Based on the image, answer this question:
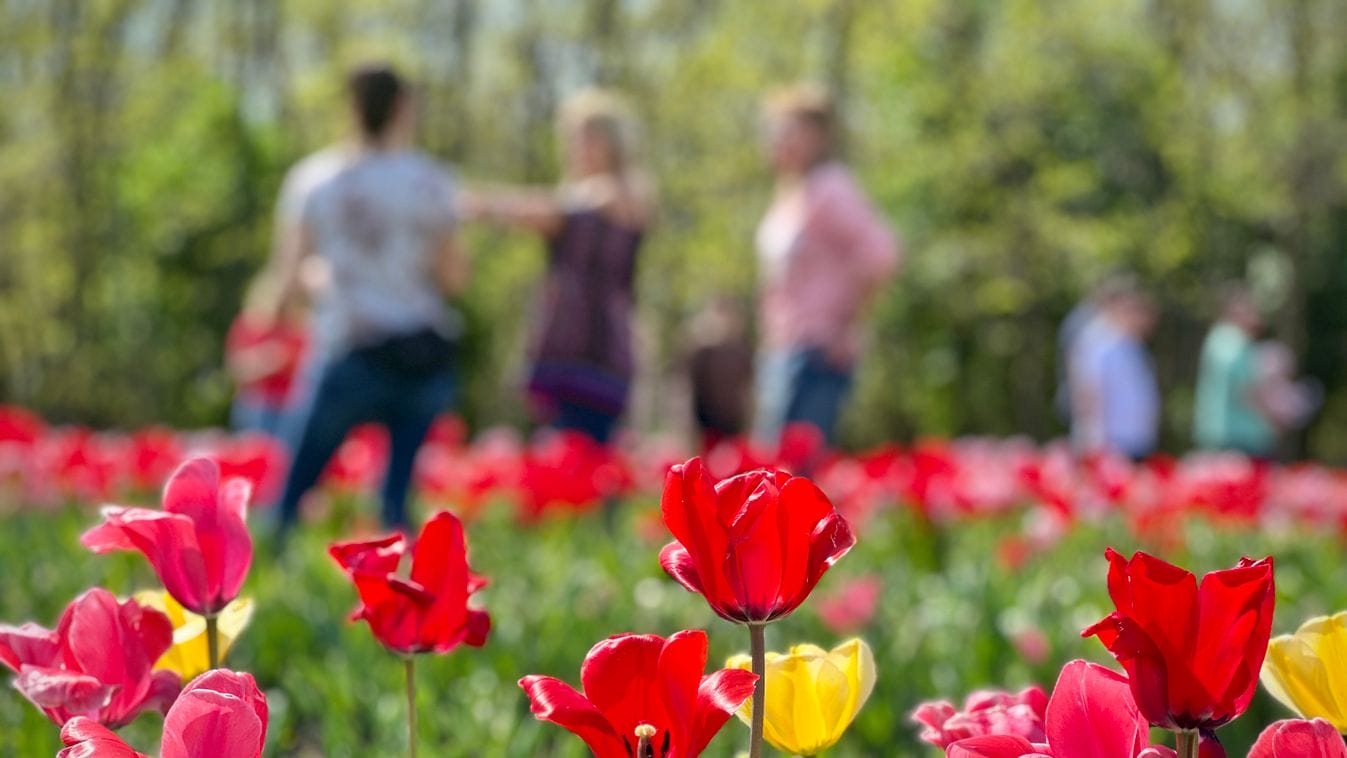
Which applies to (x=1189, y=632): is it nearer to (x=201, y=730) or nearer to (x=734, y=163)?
(x=201, y=730)

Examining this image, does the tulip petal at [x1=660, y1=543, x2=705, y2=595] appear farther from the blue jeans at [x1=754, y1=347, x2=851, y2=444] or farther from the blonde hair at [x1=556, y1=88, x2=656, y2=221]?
the blonde hair at [x1=556, y1=88, x2=656, y2=221]

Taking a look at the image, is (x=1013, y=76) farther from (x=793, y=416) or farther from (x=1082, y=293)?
(x=793, y=416)

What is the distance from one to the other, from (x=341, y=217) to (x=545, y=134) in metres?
18.4

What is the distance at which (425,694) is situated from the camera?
240 centimetres

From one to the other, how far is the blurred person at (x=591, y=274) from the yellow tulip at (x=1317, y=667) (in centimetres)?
446

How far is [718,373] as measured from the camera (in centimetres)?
955

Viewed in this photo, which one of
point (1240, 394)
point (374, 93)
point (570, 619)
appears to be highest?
point (374, 93)

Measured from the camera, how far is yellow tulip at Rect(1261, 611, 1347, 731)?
1.08 meters

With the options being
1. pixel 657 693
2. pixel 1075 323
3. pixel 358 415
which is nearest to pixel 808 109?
pixel 358 415

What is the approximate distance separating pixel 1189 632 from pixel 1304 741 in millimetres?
95

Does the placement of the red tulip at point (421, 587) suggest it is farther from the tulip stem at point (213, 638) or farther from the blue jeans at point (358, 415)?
the blue jeans at point (358, 415)

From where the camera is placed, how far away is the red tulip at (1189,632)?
37.6 inches

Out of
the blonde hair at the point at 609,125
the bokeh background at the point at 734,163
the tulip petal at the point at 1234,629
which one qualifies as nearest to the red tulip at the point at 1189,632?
the tulip petal at the point at 1234,629

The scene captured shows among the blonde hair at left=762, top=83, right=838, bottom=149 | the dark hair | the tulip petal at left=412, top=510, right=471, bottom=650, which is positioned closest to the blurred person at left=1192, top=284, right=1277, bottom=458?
the blonde hair at left=762, top=83, right=838, bottom=149
